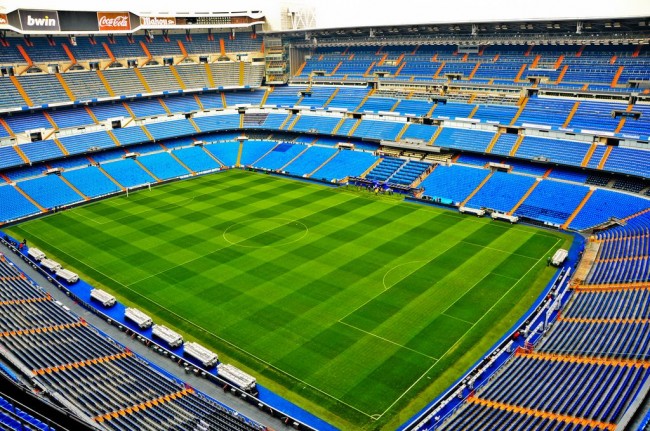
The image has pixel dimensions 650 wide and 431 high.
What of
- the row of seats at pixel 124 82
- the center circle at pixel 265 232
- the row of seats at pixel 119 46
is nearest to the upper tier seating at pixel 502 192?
the center circle at pixel 265 232

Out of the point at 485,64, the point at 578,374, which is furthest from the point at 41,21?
the point at 578,374

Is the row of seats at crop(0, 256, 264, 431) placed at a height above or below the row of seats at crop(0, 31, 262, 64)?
below

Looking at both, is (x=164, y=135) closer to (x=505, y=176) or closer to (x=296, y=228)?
(x=296, y=228)

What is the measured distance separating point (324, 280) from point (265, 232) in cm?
1100

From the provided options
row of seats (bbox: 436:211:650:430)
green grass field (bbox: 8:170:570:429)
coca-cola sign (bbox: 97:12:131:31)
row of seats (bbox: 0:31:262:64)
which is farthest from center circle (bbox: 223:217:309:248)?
row of seats (bbox: 0:31:262:64)

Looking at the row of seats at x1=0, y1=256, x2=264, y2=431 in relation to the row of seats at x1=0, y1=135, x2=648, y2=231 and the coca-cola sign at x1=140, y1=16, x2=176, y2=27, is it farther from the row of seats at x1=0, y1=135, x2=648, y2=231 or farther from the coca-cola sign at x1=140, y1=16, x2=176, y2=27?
the coca-cola sign at x1=140, y1=16, x2=176, y2=27

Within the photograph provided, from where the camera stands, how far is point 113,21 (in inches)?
2638

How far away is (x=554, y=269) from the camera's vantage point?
3622 centimetres

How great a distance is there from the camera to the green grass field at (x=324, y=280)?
2564 centimetres

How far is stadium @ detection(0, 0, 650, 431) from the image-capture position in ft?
75.5

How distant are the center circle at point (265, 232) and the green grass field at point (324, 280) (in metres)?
0.19

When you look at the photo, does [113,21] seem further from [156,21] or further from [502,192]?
[502,192]

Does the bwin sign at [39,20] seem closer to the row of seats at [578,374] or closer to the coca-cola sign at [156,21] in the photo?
the coca-cola sign at [156,21]

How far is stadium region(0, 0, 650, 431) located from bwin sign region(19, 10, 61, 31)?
28 cm
